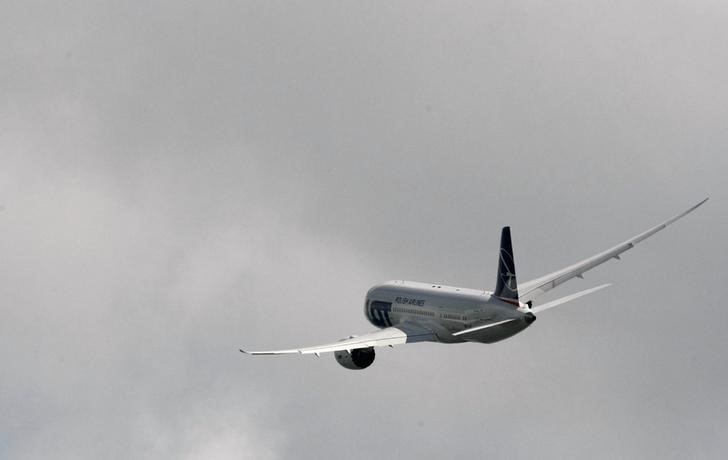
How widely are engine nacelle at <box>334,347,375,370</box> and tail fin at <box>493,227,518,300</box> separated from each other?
1645 centimetres

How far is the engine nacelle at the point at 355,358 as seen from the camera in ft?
456

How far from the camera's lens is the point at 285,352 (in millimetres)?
121688

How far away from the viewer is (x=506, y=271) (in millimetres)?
127688

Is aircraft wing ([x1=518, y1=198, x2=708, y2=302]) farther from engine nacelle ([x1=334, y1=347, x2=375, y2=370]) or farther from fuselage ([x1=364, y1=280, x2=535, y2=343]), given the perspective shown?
engine nacelle ([x1=334, y1=347, x2=375, y2=370])

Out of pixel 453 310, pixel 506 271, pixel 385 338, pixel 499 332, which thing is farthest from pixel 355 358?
pixel 506 271

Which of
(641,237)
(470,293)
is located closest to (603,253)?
(641,237)

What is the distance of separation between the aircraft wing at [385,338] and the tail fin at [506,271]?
12025mm

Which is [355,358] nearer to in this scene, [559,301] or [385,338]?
[385,338]

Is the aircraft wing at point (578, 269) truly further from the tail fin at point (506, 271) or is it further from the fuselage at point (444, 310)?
the tail fin at point (506, 271)

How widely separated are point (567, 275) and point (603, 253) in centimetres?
474

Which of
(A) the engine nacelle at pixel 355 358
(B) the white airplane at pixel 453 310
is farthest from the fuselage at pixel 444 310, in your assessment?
(A) the engine nacelle at pixel 355 358

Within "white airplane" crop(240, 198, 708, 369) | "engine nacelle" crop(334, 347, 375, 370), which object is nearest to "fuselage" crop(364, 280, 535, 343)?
"white airplane" crop(240, 198, 708, 369)

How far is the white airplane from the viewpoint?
5022 inches

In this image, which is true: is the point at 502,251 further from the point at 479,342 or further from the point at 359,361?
the point at 359,361
